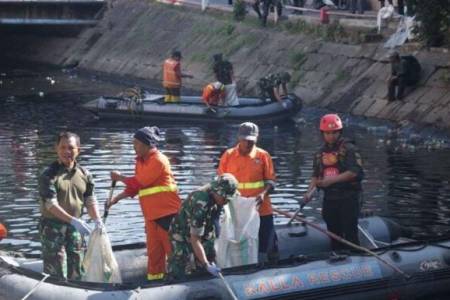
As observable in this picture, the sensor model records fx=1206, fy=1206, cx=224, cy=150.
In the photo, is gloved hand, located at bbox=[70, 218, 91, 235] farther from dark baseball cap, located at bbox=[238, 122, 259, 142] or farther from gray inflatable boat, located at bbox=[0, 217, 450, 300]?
dark baseball cap, located at bbox=[238, 122, 259, 142]

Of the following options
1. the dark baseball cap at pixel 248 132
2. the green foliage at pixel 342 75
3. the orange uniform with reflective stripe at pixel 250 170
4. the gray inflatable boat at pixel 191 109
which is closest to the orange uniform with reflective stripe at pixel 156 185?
the orange uniform with reflective stripe at pixel 250 170

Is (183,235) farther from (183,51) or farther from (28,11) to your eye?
(28,11)

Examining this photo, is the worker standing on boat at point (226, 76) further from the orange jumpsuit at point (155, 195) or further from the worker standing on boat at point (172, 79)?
the orange jumpsuit at point (155, 195)

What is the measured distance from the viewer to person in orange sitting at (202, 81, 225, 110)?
28.1 meters

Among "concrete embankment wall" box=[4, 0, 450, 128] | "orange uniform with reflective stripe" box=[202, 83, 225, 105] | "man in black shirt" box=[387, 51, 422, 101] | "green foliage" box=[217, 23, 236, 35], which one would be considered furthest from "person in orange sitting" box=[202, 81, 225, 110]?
"green foliage" box=[217, 23, 236, 35]

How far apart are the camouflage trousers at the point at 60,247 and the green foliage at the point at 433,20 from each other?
16503 mm

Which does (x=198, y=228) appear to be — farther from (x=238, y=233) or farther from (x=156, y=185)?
(x=238, y=233)

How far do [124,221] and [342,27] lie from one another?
56.4 feet

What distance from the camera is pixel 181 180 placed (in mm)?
21344

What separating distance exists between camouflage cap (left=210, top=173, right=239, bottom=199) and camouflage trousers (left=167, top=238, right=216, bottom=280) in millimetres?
780

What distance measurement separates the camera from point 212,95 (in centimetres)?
2844

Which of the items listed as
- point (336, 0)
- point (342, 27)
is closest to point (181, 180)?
point (342, 27)

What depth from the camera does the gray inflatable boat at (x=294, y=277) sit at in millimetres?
12352

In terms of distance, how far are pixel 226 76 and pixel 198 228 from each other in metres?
15.9
